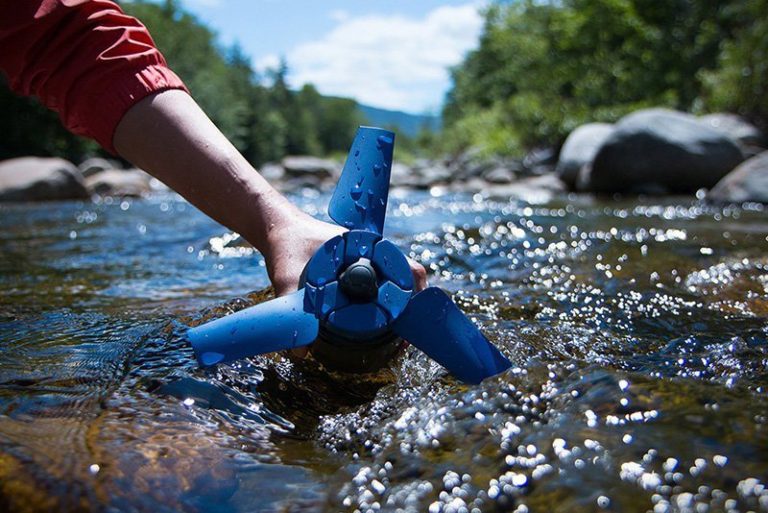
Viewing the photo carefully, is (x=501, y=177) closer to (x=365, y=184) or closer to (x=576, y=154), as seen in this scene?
(x=576, y=154)

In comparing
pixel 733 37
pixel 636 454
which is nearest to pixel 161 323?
pixel 636 454

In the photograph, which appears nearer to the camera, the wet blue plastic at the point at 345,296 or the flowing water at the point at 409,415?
the flowing water at the point at 409,415

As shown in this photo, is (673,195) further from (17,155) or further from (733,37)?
(17,155)

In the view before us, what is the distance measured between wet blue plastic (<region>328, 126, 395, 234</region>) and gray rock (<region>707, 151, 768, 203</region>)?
25.4 ft

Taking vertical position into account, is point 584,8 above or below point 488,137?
above

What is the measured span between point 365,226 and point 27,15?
1.01 metres

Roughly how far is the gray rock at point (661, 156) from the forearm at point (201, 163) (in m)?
10.9

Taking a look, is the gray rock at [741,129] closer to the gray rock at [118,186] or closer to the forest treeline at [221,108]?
the gray rock at [118,186]

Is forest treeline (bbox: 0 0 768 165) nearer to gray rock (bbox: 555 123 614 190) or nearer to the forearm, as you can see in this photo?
gray rock (bbox: 555 123 614 190)

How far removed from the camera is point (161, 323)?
79.3 inches

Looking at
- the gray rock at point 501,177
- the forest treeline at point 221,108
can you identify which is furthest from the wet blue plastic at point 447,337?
the forest treeline at point 221,108

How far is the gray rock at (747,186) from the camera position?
7.80 metres

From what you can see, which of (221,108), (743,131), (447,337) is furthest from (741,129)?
(221,108)

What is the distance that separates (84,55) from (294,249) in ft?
2.50
